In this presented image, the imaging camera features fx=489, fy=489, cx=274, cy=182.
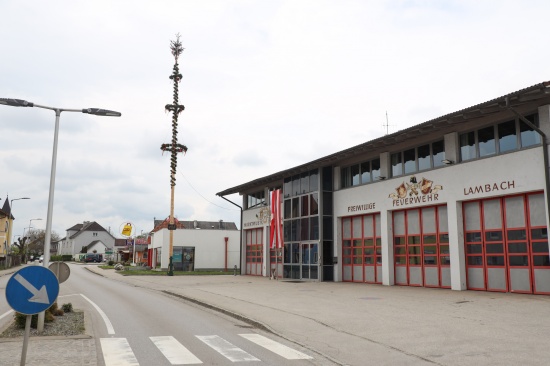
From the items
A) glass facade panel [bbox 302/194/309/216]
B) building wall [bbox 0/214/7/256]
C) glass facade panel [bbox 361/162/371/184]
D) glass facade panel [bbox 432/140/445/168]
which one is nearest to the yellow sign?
building wall [bbox 0/214/7/256]

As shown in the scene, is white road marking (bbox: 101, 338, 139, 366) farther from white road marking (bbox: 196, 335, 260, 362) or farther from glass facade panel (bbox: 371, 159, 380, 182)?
glass facade panel (bbox: 371, 159, 380, 182)

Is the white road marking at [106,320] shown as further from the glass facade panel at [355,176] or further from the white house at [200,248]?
the white house at [200,248]

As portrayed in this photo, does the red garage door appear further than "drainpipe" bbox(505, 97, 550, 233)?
Yes

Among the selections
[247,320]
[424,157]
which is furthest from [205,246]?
[247,320]

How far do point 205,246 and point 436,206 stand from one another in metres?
32.1

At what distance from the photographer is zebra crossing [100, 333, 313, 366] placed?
8.04 metres

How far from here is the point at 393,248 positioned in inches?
968

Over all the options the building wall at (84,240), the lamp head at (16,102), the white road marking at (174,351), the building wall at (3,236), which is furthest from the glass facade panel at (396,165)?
the building wall at (84,240)

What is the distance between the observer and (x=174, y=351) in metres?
8.77

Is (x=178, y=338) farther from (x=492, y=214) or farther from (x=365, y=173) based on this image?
(x=365, y=173)

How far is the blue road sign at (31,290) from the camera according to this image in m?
6.28

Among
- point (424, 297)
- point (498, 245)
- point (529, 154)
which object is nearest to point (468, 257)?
point (498, 245)

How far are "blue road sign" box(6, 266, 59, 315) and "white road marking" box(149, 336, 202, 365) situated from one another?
7.66 ft

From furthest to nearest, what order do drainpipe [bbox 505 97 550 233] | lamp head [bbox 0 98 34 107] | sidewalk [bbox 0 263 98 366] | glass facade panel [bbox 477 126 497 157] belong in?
glass facade panel [bbox 477 126 497 157], drainpipe [bbox 505 97 550 233], lamp head [bbox 0 98 34 107], sidewalk [bbox 0 263 98 366]
